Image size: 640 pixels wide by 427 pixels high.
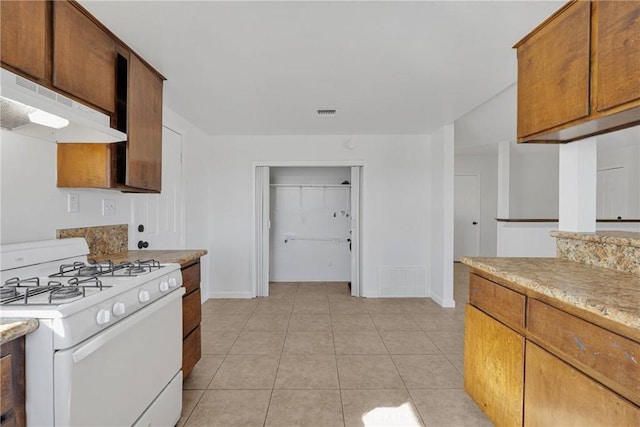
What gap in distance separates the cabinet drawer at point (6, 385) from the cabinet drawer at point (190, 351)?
43.7 inches

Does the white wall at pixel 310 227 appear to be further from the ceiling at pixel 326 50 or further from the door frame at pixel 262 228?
the ceiling at pixel 326 50

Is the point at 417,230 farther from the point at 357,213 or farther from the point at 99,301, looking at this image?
the point at 99,301

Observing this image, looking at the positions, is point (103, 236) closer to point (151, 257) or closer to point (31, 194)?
point (151, 257)

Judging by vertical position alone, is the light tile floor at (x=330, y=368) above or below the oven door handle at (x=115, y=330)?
below

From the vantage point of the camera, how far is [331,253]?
5.29 metres

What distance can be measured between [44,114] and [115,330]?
92cm

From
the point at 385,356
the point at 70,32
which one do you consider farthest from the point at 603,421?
the point at 70,32

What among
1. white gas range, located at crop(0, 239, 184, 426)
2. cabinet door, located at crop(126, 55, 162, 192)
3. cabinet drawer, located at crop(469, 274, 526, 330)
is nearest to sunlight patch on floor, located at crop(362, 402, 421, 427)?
cabinet drawer, located at crop(469, 274, 526, 330)

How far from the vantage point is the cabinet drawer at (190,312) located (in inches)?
78.0

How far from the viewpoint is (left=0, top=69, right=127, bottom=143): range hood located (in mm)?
1090

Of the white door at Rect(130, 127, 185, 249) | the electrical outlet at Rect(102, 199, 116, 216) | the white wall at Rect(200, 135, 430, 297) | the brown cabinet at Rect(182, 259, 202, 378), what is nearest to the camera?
the brown cabinet at Rect(182, 259, 202, 378)

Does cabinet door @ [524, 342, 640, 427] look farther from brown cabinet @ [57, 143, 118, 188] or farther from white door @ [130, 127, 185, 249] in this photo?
white door @ [130, 127, 185, 249]

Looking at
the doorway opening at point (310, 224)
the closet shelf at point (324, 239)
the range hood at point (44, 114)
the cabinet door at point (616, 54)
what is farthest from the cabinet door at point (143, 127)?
the closet shelf at point (324, 239)

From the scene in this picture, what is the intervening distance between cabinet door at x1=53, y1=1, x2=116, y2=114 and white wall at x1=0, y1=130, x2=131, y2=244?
15.5 inches
